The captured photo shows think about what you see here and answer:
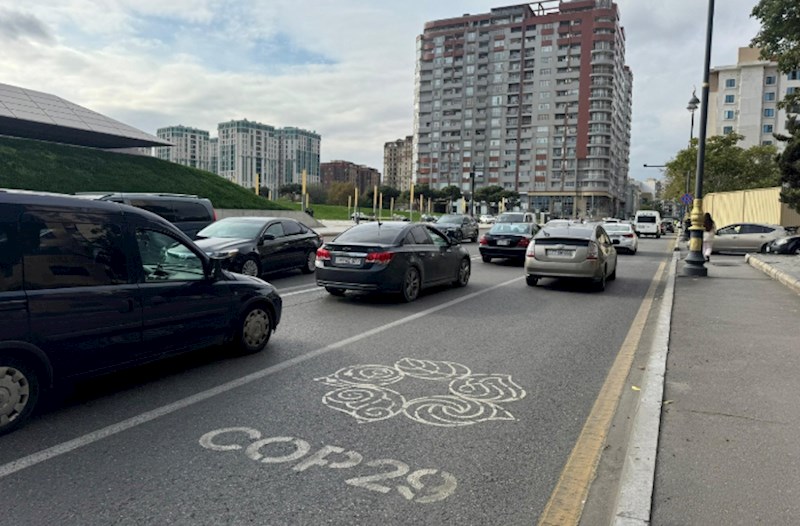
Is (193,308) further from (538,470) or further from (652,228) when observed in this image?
(652,228)

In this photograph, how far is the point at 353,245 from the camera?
1033cm

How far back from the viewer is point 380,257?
10.1 meters

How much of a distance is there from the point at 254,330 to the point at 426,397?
7.76ft

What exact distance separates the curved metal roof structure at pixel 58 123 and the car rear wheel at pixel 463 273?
41.2 meters

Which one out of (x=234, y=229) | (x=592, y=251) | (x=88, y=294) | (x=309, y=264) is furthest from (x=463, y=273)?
(x=88, y=294)

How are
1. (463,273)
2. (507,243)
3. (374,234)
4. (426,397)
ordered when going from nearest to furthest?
(426,397), (374,234), (463,273), (507,243)

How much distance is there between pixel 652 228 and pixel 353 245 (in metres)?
38.1

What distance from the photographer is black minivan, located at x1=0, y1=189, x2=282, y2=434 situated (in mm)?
4121

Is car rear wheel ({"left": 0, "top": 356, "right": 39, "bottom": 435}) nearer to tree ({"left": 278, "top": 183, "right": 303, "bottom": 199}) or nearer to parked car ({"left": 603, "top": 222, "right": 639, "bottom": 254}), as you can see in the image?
parked car ({"left": 603, "top": 222, "right": 639, "bottom": 254})

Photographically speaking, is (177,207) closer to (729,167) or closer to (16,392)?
(16,392)

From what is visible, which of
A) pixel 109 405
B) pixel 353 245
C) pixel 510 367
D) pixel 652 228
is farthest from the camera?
pixel 652 228

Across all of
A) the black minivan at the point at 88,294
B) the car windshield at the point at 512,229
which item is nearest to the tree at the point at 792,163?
the car windshield at the point at 512,229

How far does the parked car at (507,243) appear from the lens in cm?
1844

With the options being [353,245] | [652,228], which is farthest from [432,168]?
[353,245]
